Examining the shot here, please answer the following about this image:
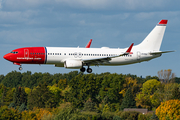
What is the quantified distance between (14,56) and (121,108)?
12330 cm

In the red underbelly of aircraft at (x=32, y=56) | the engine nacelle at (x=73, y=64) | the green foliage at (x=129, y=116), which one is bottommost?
the green foliage at (x=129, y=116)

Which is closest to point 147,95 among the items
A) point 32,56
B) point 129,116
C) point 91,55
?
point 129,116

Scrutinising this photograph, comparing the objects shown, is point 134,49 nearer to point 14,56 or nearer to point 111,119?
point 14,56

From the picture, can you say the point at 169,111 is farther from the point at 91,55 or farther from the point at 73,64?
the point at 73,64

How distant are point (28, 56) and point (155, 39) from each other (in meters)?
29.9

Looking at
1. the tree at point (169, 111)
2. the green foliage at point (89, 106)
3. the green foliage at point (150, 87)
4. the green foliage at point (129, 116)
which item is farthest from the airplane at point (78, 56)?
the green foliage at point (150, 87)

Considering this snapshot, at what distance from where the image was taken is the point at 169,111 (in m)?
143

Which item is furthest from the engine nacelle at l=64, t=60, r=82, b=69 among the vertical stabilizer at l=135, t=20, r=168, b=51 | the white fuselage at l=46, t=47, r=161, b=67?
the vertical stabilizer at l=135, t=20, r=168, b=51

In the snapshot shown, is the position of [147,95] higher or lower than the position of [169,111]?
higher

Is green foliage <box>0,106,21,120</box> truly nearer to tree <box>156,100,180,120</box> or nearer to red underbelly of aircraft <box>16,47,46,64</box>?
tree <box>156,100,180,120</box>

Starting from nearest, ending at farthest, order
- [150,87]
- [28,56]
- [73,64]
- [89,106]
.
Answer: [28,56]
[73,64]
[89,106]
[150,87]

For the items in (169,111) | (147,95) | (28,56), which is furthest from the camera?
(147,95)

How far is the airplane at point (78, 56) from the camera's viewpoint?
75062 millimetres

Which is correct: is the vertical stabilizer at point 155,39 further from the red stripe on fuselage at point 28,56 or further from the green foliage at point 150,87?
the green foliage at point 150,87
